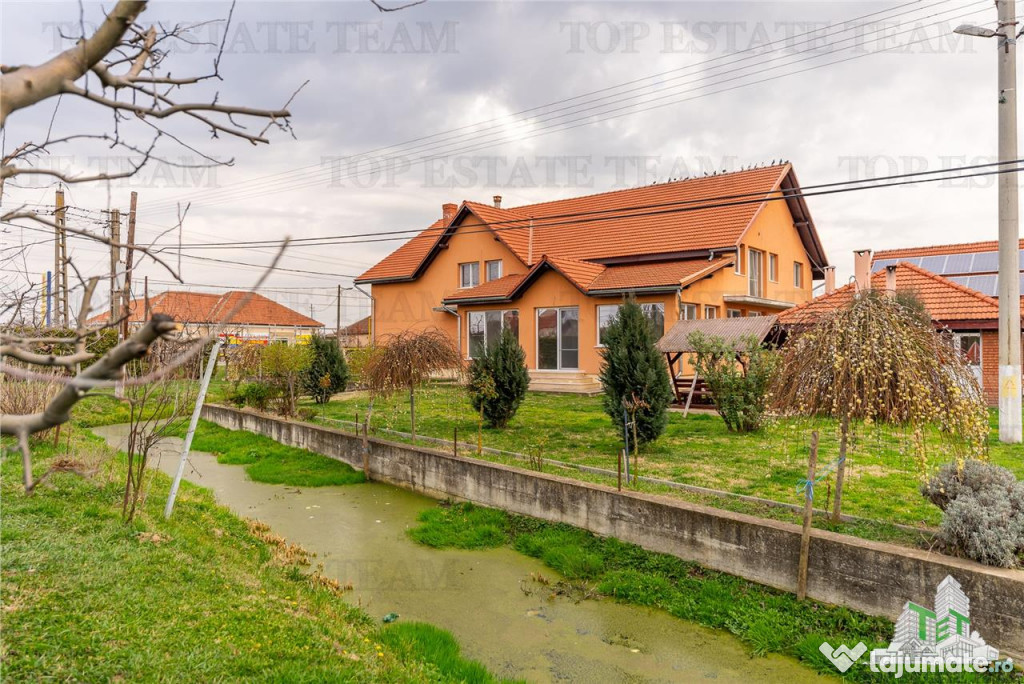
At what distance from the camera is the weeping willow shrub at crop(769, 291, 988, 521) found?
5422mm

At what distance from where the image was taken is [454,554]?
7.96 meters

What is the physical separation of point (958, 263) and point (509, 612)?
74.1ft

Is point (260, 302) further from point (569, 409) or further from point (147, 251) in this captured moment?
point (147, 251)

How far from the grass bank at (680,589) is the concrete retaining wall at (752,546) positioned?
0.14 m

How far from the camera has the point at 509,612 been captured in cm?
629

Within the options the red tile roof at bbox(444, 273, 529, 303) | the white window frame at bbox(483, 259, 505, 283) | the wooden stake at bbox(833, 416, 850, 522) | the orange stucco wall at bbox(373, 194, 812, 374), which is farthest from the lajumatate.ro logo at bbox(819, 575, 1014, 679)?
the white window frame at bbox(483, 259, 505, 283)

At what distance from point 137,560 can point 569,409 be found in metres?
11.4

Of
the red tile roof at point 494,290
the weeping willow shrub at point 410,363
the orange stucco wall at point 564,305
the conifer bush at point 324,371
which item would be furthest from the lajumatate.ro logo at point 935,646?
the conifer bush at point 324,371

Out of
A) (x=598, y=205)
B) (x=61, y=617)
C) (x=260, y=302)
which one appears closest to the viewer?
(x=61, y=617)

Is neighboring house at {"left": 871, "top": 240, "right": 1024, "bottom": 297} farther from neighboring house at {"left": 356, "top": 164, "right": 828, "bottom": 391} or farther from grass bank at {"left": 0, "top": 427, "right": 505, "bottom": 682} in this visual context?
grass bank at {"left": 0, "top": 427, "right": 505, "bottom": 682}

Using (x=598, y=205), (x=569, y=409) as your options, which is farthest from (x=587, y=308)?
(x=598, y=205)

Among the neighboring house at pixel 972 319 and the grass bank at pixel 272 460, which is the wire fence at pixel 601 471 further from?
the neighboring house at pixel 972 319

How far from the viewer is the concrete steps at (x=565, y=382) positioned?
19.2 metres

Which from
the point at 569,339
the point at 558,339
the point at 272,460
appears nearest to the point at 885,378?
the point at 272,460
